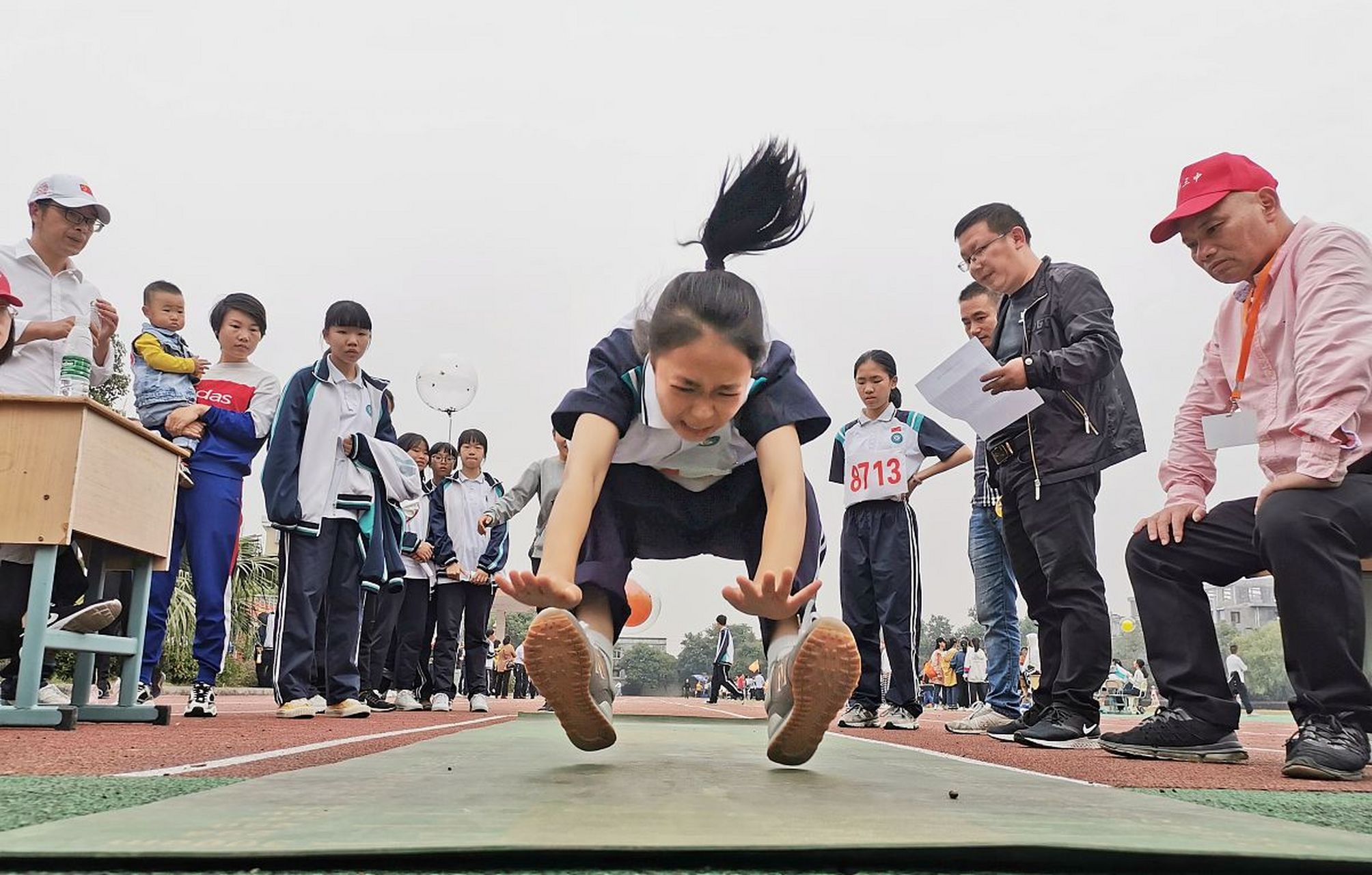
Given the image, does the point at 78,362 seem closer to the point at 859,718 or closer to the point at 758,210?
the point at 758,210

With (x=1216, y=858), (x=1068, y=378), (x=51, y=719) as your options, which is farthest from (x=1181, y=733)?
(x=51, y=719)

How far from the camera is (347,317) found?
18.1 ft

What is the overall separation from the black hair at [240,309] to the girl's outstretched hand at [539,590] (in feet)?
13.5

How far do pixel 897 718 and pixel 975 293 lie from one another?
2397 mm

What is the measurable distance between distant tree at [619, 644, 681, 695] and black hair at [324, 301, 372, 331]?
7423 centimetres

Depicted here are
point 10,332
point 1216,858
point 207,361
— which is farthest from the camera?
point 207,361

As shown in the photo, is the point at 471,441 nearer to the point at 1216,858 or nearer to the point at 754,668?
the point at 1216,858

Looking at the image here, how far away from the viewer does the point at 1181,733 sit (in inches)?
131

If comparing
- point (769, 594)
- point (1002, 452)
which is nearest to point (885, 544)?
point (1002, 452)

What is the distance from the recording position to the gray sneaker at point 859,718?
18.8 feet

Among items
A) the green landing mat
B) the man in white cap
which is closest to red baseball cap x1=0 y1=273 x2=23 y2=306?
the man in white cap

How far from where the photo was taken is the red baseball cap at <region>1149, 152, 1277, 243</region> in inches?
125

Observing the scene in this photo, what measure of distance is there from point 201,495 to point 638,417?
3.37m

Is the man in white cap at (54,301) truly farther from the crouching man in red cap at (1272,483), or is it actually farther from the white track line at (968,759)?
the crouching man in red cap at (1272,483)
